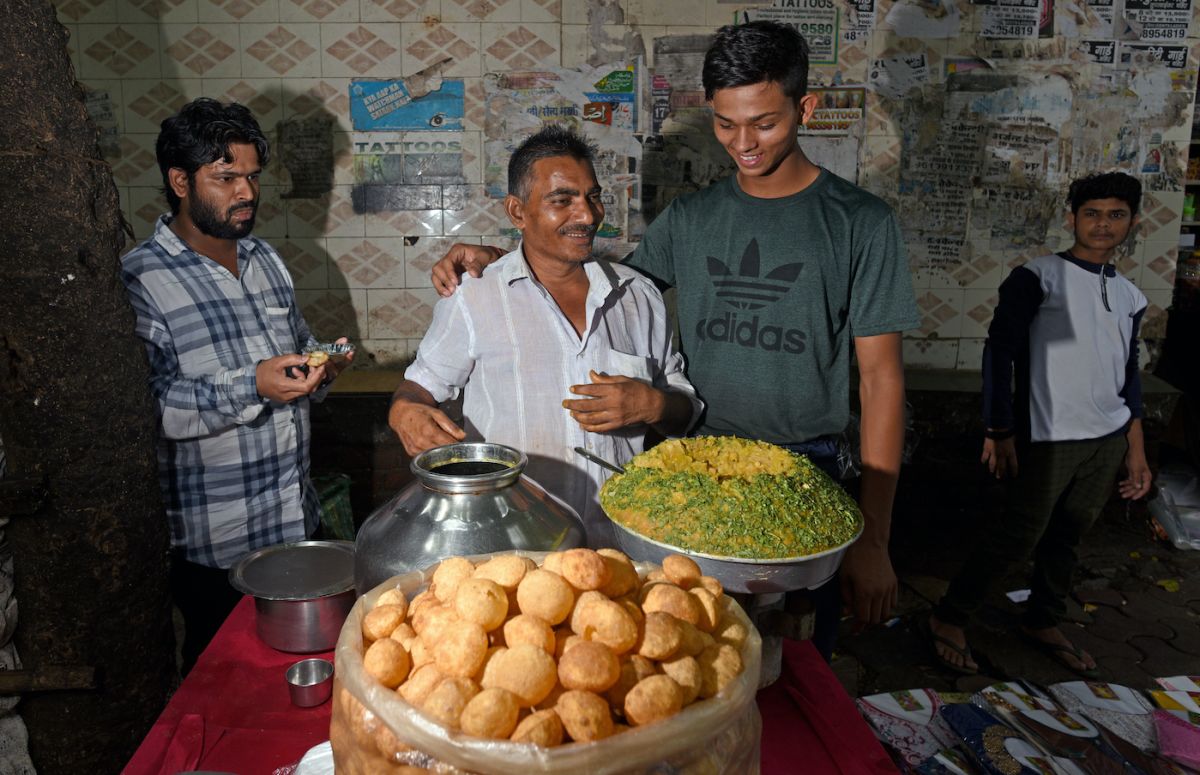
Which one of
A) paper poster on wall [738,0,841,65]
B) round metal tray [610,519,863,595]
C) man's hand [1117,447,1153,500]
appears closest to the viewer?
round metal tray [610,519,863,595]

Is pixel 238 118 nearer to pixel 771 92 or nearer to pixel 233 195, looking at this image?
pixel 233 195

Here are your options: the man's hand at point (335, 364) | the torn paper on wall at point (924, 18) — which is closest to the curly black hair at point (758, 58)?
the man's hand at point (335, 364)

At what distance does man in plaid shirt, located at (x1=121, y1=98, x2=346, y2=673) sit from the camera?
8.44ft

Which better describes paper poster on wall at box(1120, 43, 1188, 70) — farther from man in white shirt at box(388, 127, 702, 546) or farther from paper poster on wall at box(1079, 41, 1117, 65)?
man in white shirt at box(388, 127, 702, 546)

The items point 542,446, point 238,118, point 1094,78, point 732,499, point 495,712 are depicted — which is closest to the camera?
point 495,712

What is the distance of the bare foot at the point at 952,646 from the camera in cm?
383

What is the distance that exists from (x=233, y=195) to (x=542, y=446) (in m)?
1.37

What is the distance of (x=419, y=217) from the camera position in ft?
16.9

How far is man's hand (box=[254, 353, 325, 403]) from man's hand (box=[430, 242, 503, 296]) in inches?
18.0

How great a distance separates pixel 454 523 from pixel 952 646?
325 centimetres

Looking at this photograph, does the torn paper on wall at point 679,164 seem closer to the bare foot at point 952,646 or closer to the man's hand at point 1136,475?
the man's hand at point 1136,475

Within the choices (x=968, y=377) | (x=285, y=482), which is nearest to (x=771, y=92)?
(x=285, y=482)

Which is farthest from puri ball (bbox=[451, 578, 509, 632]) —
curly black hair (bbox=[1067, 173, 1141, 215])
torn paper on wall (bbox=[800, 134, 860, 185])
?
torn paper on wall (bbox=[800, 134, 860, 185])

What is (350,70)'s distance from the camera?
16.2 feet
